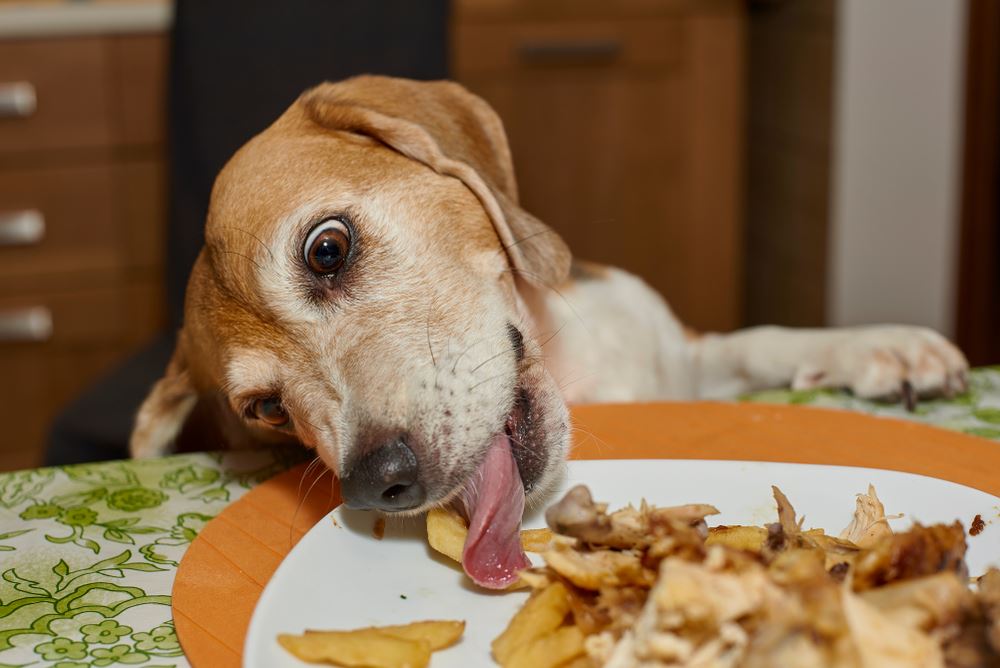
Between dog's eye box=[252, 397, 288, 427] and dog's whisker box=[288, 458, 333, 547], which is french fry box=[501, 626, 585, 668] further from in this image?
dog's eye box=[252, 397, 288, 427]

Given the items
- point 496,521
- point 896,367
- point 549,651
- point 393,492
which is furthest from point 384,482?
point 896,367

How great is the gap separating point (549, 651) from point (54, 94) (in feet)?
11.5

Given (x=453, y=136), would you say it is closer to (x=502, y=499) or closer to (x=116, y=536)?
(x=502, y=499)

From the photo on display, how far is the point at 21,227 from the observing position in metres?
4.00

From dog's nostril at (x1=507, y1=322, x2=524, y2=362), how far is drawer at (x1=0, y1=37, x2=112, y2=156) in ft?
9.67

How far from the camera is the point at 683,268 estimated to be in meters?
4.69

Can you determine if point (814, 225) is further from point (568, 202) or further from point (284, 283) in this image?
point (284, 283)

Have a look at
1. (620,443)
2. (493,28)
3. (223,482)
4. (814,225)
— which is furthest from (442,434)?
(814,225)

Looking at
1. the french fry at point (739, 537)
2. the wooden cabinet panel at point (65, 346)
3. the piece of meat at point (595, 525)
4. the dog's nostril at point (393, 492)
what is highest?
the piece of meat at point (595, 525)

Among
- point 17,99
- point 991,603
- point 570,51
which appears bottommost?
point 991,603

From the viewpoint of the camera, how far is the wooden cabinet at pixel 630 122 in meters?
4.23

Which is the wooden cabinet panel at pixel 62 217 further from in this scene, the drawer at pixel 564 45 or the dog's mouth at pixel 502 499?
the dog's mouth at pixel 502 499

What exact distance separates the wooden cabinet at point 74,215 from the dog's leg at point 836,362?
249cm

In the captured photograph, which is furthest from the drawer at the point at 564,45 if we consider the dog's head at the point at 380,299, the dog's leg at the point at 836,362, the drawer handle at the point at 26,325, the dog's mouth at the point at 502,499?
the dog's mouth at the point at 502,499
